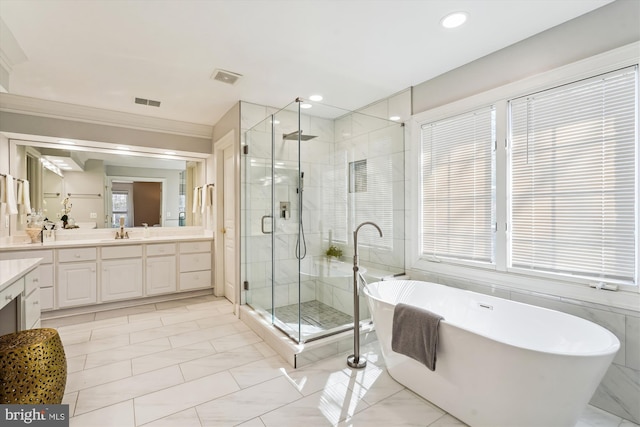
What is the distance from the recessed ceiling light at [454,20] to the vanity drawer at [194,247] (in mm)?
3738

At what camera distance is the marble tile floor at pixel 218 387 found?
176cm

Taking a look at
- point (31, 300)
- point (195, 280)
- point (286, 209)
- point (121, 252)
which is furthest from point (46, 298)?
point (286, 209)

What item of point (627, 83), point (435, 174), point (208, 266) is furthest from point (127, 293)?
point (627, 83)

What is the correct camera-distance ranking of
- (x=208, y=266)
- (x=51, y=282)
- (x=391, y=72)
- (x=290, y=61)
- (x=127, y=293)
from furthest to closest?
1. (x=208, y=266)
2. (x=127, y=293)
3. (x=51, y=282)
4. (x=391, y=72)
5. (x=290, y=61)

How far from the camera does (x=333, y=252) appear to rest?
345 cm

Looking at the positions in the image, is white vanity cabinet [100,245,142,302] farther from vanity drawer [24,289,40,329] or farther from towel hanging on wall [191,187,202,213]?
vanity drawer [24,289,40,329]

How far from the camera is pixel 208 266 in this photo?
426 centimetres

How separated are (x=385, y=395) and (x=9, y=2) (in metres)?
3.42

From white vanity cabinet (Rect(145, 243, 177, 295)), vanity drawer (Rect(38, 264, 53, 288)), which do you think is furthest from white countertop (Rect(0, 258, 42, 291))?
white vanity cabinet (Rect(145, 243, 177, 295))

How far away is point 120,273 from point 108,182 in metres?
1.27

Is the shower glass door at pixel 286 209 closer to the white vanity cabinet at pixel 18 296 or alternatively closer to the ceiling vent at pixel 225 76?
the ceiling vent at pixel 225 76

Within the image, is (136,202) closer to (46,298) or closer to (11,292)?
(46,298)

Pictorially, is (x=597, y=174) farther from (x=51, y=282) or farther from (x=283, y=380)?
(x=51, y=282)

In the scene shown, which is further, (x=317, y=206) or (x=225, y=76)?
(x=317, y=206)
